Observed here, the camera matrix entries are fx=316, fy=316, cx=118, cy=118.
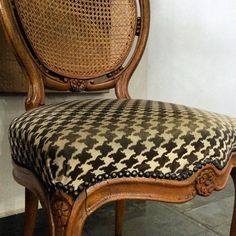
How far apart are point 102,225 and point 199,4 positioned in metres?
1.16

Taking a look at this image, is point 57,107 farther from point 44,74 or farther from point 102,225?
point 102,225

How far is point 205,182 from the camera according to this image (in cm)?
55

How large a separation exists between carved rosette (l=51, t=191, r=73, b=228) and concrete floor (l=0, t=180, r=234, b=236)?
2.30 ft

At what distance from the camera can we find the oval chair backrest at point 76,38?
774mm

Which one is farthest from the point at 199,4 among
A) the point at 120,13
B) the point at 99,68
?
the point at 99,68

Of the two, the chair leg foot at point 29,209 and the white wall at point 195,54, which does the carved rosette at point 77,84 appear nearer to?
the chair leg foot at point 29,209

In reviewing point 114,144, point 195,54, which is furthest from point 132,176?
point 195,54

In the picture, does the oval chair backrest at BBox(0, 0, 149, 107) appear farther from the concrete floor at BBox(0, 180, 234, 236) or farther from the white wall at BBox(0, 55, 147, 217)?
the concrete floor at BBox(0, 180, 234, 236)

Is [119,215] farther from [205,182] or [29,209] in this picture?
[205,182]

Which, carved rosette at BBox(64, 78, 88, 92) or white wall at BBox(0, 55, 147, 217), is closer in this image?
carved rosette at BBox(64, 78, 88, 92)

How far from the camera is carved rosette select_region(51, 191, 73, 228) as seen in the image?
44 centimetres

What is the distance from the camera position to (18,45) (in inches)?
28.8

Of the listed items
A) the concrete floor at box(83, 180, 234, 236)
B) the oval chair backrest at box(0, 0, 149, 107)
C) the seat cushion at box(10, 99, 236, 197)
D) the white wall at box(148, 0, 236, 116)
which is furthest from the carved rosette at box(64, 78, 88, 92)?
the white wall at box(148, 0, 236, 116)

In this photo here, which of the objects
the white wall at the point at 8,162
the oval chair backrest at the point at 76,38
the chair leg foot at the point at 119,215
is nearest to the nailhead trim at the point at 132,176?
the oval chair backrest at the point at 76,38
